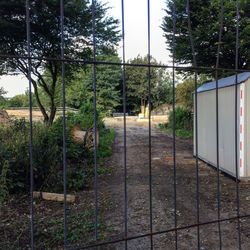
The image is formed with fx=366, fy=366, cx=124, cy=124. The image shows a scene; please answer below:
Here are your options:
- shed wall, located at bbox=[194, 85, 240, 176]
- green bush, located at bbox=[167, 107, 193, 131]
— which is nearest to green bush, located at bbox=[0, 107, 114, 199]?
shed wall, located at bbox=[194, 85, 240, 176]

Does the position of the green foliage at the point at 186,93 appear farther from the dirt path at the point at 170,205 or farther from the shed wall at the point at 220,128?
the dirt path at the point at 170,205

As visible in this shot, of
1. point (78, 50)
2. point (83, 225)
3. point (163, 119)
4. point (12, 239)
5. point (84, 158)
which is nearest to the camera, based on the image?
point (12, 239)

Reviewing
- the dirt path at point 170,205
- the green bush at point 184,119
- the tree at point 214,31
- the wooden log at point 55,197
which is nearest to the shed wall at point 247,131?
the dirt path at point 170,205

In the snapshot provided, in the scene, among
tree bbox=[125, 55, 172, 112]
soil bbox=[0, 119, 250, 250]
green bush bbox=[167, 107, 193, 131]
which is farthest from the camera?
green bush bbox=[167, 107, 193, 131]

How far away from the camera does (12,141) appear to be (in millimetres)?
5480

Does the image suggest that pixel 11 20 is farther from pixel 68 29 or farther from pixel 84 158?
pixel 84 158

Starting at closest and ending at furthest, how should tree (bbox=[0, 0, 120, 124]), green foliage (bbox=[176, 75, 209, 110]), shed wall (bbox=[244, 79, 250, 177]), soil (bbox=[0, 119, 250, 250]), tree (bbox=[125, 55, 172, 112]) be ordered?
soil (bbox=[0, 119, 250, 250]), tree (bbox=[125, 55, 172, 112]), shed wall (bbox=[244, 79, 250, 177]), tree (bbox=[0, 0, 120, 124]), green foliage (bbox=[176, 75, 209, 110])

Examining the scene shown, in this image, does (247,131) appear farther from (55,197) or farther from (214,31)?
(214,31)

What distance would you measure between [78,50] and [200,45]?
4.17 m

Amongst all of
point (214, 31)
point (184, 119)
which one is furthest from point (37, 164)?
point (184, 119)

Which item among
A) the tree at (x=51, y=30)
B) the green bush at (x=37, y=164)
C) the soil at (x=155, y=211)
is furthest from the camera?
the tree at (x=51, y=30)

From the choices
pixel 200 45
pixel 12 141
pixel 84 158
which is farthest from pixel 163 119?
pixel 12 141

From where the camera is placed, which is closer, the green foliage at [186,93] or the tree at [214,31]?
the tree at [214,31]

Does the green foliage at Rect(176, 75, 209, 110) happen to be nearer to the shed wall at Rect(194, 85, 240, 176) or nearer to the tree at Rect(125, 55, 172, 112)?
the shed wall at Rect(194, 85, 240, 176)
